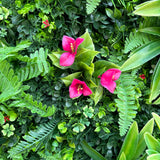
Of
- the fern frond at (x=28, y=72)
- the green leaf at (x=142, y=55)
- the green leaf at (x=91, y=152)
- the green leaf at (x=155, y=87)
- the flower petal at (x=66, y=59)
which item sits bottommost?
the green leaf at (x=91, y=152)

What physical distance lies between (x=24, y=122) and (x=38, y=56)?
48 centimetres

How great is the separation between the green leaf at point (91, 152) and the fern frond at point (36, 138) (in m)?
0.27

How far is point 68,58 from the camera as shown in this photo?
1.08 metres

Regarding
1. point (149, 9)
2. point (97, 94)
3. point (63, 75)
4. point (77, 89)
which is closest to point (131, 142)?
point (97, 94)

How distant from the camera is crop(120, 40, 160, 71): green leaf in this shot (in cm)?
124

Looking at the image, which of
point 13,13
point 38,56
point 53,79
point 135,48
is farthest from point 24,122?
point 135,48

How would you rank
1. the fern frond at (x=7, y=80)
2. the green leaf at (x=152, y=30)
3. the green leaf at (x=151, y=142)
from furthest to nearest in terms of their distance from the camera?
the green leaf at (x=152, y=30), the green leaf at (x=151, y=142), the fern frond at (x=7, y=80)

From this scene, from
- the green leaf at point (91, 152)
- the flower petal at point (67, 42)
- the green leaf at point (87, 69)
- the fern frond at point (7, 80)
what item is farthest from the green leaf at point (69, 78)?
the green leaf at point (91, 152)

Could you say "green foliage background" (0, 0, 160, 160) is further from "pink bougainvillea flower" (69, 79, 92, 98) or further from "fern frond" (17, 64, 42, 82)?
"pink bougainvillea flower" (69, 79, 92, 98)

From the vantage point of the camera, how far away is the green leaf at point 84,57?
44.2 inches

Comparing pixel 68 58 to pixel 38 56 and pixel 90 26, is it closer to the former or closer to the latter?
pixel 38 56

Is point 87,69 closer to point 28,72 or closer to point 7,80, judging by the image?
point 28,72

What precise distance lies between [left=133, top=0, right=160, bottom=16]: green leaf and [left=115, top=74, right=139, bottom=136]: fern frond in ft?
1.39

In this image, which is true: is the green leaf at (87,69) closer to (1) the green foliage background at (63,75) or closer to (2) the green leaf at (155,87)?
(1) the green foliage background at (63,75)
